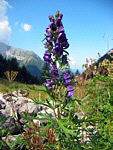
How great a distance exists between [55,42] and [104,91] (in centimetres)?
317

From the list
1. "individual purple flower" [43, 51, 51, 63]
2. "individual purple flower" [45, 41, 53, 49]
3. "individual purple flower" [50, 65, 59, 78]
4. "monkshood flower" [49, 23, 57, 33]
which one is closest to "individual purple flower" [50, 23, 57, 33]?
"monkshood flower" [49, 23, 57, 33]

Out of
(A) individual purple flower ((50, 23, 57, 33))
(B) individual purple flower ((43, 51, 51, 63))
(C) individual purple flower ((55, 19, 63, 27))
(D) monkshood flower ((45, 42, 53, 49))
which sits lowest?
(B) individual purple flower ((43, 51, 51, 63))

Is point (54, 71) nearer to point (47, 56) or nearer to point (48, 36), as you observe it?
point (47, 56)

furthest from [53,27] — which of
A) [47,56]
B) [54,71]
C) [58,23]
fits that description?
[54,71]

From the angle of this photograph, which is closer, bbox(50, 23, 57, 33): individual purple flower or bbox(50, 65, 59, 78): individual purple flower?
bbox(50, 65, 59, 78): individual purple flower

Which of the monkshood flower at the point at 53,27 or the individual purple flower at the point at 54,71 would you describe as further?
the monkshood flower at the point at 53,27

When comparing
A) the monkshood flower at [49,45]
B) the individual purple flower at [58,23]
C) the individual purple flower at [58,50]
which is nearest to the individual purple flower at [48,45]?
the monkshood flower at [49,45]

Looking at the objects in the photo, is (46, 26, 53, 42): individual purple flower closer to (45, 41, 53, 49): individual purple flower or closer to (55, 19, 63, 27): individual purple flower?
(45, 41, 53, 49): individual purple flower

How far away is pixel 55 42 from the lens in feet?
7.29

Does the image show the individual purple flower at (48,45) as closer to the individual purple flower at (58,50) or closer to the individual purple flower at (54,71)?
the individual purple flower at (58,50)

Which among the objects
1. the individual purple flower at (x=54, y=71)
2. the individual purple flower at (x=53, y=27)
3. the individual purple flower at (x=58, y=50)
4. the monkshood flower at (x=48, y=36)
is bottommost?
the individual purple flower at (x=54, y=71)

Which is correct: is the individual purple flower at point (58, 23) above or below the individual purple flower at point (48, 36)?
above

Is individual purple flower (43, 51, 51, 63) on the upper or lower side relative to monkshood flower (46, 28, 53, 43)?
lower

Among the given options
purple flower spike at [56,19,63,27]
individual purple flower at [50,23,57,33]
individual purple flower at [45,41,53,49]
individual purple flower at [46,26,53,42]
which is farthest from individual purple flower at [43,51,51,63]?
purple flower spike at [56,19,63,27]
